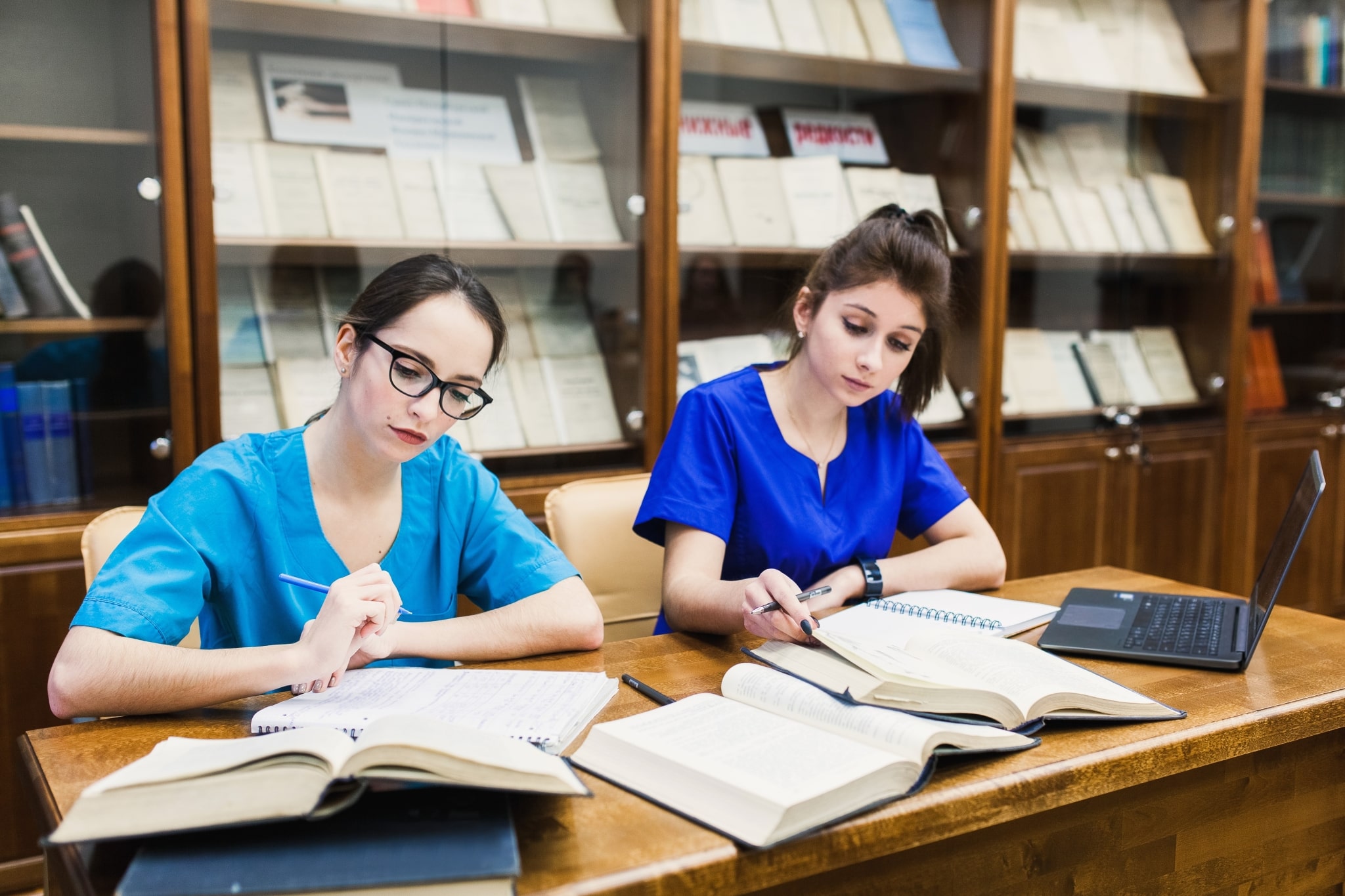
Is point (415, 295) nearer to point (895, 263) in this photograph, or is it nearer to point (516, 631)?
point (516, 631)

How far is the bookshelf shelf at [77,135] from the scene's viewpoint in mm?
2156

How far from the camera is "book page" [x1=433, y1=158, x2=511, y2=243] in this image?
2594 millimetres

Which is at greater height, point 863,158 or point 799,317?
point 863,158

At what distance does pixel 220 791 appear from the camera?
84cm

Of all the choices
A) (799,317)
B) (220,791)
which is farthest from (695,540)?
(220,791)

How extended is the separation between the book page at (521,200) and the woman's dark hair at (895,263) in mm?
947

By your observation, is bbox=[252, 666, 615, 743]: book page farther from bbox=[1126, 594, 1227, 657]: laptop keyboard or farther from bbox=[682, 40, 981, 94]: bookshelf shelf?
bbox=[682, 40, 981, 94]: bookshelf shelf

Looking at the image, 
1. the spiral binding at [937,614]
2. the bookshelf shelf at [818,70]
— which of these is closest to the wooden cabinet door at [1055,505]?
the bookshelf shelf at [818,70]

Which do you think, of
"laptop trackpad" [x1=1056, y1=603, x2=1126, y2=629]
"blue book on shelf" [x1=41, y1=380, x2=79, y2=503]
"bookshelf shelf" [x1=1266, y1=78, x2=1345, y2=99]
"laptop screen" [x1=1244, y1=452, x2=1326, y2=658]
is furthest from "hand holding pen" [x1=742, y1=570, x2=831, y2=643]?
"bookshelf shelf" [x1=1266, y1=78, x2=1345, y2=99]

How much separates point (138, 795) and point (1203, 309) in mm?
3671

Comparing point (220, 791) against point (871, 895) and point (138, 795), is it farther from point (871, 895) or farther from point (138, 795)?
point (871, 895)

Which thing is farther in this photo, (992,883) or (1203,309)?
(1203,309)

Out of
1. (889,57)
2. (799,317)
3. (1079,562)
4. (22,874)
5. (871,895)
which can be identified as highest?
(889,57)

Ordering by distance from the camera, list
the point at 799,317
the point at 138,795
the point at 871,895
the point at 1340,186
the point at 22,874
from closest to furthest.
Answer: the point at 138,795, the point at 871,895, the point at 799,317, the point at 22,874, the point at 1340,186
